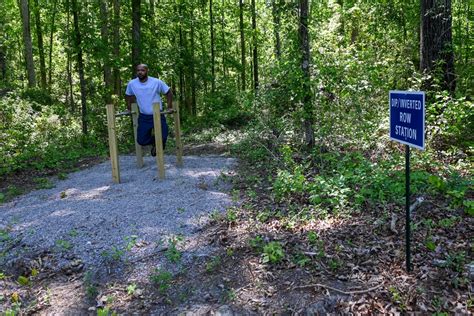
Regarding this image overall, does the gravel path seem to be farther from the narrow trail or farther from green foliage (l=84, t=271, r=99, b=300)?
green foliage (l=84, t=271, r=99, b=300)

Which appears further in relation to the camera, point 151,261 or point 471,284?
Answer: point 151,261

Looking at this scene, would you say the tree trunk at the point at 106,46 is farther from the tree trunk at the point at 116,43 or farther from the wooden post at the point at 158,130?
the wooden post at the point at 158,130

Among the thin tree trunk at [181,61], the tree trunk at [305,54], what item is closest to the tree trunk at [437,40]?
the tree trunk at [305,54]

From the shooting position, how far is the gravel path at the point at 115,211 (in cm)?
439

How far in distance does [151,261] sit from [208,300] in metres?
0.91

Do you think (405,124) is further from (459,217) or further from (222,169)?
(222,169)

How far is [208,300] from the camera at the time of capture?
332cm

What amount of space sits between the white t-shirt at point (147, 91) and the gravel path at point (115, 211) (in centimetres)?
120

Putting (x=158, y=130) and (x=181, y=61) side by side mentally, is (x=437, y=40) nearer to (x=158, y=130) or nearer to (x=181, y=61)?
(x=158, y=130)

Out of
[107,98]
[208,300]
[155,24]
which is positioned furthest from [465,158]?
[155,24]

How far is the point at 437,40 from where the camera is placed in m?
7.88

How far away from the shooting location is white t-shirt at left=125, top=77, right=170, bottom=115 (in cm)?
718

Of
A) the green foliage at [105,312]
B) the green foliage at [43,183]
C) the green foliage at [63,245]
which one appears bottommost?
the green foliage at [105,312]

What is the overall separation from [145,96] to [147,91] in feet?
0.33
